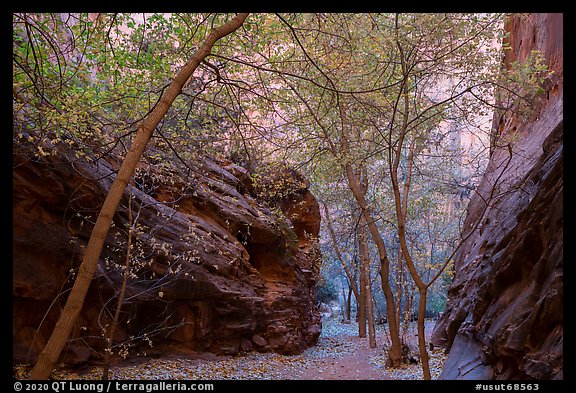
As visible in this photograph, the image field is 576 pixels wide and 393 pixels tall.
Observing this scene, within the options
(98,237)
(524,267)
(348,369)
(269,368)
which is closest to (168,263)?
(269,368)

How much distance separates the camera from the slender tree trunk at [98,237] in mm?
3529

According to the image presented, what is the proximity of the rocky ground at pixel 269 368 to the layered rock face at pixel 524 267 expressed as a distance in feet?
6.41

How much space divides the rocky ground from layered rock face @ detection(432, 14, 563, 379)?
1953mm

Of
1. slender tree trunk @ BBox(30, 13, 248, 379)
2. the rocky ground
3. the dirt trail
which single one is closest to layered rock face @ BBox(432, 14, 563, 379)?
the rocky ground

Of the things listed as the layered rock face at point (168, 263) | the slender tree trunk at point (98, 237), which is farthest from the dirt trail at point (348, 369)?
the slender tree trunk at point (98, 237)

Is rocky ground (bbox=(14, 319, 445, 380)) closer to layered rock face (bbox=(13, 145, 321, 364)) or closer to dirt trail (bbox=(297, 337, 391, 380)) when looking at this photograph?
dirt trail (bbox=(297, 337, 391, 380))

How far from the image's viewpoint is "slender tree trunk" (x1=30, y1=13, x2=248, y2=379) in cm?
353

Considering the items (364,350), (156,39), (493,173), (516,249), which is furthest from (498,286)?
(364,350)

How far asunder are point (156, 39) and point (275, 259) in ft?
31.3

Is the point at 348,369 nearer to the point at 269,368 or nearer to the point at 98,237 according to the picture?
the point at 269,368

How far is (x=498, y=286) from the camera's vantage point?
6.51m

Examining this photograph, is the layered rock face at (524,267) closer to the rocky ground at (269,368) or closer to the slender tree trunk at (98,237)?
the rocky ground at (269,368)
